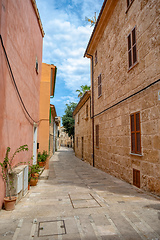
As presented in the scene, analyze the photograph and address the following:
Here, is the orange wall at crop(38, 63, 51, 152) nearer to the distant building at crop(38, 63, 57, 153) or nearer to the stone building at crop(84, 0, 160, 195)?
the distant building at crop(38, 63, 57, 153)

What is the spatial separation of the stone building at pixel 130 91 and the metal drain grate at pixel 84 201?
1594 mm

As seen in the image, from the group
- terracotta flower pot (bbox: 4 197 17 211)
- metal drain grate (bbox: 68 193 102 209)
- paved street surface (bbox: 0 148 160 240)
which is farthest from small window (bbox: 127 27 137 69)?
terracotta flower pot (bbox: 4 197 17 211)

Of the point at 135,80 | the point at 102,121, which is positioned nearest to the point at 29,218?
the point at 135,80

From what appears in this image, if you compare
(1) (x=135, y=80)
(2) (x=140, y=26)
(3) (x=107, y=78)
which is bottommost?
(1) (x=135, y=80)

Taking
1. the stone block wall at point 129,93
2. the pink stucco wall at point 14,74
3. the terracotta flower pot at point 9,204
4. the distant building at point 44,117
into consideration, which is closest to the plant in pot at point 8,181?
the terracotta flower pot at point 9,204

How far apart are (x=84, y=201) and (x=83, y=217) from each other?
0.89 meters

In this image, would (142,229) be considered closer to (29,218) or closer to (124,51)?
(29,218)

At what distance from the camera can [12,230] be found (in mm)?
2604

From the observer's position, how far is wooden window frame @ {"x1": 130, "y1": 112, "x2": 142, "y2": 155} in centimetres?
518

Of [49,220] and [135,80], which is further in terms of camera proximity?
[135,80]

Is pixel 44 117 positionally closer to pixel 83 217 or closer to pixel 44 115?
pixel 44 115

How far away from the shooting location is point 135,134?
5.39 m

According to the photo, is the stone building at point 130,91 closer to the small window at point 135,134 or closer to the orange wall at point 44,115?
the small window at point 135,134

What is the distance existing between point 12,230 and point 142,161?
368cm
